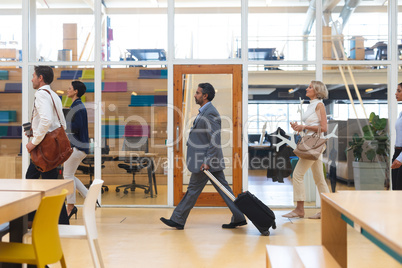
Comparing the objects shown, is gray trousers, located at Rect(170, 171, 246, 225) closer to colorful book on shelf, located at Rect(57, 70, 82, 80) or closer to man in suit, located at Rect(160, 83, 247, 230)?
man in suit, located at Rect(160, 83, 247, 230)

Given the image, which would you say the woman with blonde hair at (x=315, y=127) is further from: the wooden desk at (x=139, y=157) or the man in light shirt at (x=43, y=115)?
the man in light shirt at (x=43, y=115)

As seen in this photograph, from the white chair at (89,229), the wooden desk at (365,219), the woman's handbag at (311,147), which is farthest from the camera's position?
the woman's handbag at (311,147)

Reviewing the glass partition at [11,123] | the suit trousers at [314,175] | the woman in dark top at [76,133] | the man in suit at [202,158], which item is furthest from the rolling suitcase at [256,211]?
the glass partition at [11,123]

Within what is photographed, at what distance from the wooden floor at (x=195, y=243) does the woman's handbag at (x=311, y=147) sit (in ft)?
2.66

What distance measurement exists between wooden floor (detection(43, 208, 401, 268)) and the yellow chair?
3.69 feet

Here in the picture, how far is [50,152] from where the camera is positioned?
4059 millimetres

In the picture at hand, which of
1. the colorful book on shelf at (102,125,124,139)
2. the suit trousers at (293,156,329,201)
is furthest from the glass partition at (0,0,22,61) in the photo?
Result: the suit trousers at (293,156,329,201)

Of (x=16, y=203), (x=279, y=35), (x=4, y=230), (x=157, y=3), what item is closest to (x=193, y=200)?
(x=4, y=230)

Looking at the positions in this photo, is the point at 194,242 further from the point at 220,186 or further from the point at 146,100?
the point at 146,100

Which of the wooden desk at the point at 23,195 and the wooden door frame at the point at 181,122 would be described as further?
the wooden door frame at the point at 181,122

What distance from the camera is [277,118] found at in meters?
6.43

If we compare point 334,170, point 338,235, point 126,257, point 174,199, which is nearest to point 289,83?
point 334,170

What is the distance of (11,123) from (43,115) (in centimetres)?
301

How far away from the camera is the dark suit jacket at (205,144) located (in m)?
4.70
